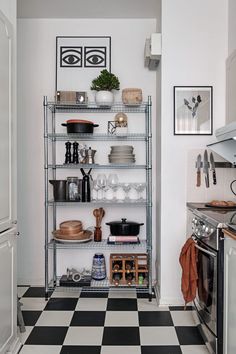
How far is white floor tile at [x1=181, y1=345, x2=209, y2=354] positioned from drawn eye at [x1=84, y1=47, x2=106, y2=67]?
257 cm

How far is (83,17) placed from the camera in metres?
3.23

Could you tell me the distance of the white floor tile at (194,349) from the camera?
2068mm

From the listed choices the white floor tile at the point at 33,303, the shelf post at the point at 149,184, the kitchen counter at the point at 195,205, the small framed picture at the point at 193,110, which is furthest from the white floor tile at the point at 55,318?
the small framed picture at the point at 193,110

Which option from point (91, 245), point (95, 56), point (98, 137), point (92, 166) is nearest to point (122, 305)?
point (91, 245)

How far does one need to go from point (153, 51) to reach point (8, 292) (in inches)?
85.5

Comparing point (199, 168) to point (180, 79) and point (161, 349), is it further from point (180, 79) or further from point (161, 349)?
point (161, 349)

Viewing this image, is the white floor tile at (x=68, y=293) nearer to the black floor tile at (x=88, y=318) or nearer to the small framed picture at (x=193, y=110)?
the black floor tile at (x=88, y=318)

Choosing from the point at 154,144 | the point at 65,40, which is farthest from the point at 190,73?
the point at 65,40

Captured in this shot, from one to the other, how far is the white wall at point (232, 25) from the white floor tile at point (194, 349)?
2233 mm

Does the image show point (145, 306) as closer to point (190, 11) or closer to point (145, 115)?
point (145, 115)

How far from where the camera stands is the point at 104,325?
2.42m

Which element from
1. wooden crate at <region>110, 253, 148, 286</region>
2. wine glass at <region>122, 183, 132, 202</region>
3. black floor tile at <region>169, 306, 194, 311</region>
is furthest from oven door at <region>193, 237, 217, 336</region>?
wine glass at <region>122, 183, 132, 202</region>

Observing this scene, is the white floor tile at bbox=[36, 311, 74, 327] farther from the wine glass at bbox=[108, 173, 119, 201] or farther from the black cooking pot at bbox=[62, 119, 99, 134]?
the black cooking pot at bbox=[62, 119, 99, 134]

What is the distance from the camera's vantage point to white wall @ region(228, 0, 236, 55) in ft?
8.55
